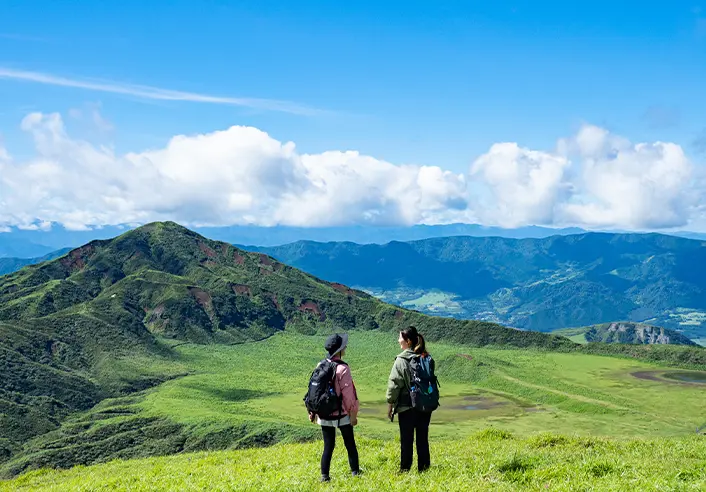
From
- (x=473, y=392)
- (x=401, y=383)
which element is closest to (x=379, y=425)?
(x=473, y=392)

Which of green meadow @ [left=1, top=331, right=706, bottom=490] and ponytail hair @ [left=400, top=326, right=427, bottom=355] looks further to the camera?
green meadow @ [left=1, top=331, right=706, bottom=490]

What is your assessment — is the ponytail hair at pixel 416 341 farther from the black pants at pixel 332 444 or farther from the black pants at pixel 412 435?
the black pants at pixel 332 444

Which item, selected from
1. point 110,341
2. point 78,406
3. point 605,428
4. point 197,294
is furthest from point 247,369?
point 605,428

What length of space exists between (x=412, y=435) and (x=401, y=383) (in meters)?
1.65

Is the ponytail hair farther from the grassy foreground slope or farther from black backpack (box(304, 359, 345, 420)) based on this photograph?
the grassy foreground slope

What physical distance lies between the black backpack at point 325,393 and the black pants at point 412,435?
1692 mm

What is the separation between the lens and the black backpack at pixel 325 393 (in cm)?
1375

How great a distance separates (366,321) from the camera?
196 m

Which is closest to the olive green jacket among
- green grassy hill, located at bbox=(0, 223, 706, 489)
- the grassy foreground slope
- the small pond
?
the grassy foreground slope

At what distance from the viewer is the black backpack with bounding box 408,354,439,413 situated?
45.4 ft

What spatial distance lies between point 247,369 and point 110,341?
108 feet

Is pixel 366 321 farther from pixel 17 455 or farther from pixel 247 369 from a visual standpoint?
pixel 17 455

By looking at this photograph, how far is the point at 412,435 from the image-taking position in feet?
48.0

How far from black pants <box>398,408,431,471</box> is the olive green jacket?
348 mm
